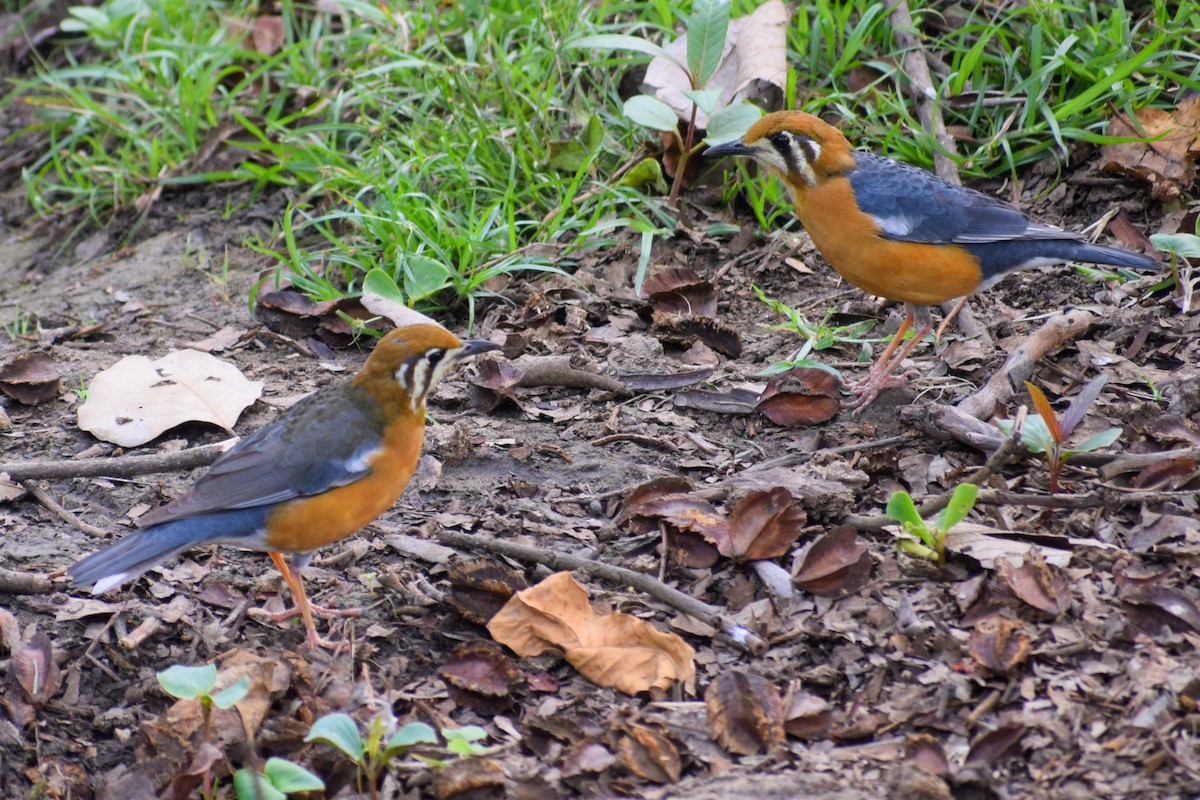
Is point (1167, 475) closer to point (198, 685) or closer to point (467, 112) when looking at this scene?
point (198, 685)

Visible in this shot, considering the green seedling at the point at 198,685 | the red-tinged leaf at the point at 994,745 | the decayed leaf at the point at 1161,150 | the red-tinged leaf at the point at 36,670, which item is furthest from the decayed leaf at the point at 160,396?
the decayed leaf at the point at 1161,150

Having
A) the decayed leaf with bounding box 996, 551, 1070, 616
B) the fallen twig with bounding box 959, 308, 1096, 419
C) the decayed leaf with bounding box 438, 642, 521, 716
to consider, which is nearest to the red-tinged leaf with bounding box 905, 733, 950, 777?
the decayed leaf with bounding box 996, 551, 1070, 616

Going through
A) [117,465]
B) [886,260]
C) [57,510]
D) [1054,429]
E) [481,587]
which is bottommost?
[57,510]

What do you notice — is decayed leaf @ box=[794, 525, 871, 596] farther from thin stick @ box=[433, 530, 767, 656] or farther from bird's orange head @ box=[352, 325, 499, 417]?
bird's orange head @ box=[352, 325, 499, 417]

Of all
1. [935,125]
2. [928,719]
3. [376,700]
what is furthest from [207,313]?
[928,719]

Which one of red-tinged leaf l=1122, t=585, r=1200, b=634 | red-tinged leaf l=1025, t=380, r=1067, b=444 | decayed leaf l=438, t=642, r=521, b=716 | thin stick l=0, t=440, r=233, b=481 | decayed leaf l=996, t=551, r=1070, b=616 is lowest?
thin stick l=0, t=440, r=233, b=481

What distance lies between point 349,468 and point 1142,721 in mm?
2872

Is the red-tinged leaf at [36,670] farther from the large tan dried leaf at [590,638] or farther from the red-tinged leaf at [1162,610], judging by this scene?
the red-tinged leaf at [1162,610]

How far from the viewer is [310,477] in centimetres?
480

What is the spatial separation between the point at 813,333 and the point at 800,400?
681mm

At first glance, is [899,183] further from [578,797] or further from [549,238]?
[578,797]

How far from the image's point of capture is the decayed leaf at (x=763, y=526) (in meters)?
4.71

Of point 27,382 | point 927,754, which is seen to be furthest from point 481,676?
point 27,382

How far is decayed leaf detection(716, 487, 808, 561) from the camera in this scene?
4711mm
